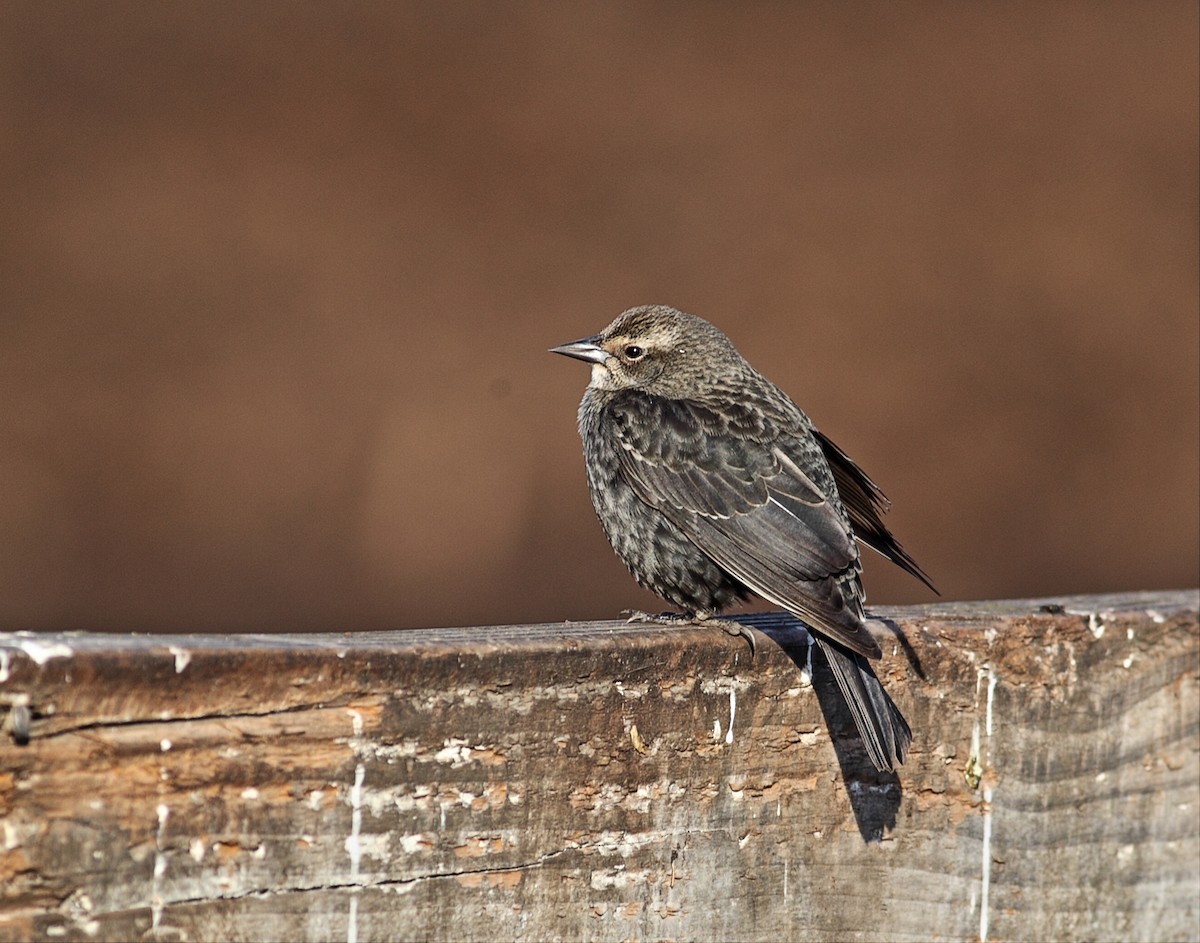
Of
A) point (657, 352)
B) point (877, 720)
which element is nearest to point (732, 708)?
point (877, 720)

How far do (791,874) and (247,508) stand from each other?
5.75 metres

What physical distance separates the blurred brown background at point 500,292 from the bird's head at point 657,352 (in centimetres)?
322

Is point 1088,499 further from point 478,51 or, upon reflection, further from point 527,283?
point 478,51

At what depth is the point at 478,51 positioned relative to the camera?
8656 millimetres

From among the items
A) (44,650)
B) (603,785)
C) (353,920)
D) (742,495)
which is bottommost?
(353,920)

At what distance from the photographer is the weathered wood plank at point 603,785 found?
1955mm

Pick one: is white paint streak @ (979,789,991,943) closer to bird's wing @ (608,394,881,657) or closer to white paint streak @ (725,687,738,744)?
white paint streak @ (725,687,738,744)

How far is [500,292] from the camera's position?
8617 millimetres

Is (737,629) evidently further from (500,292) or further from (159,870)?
(500,292)

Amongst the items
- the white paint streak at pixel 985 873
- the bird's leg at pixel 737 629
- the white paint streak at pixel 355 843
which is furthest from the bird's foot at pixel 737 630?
the white paint streak at pixel 355 843

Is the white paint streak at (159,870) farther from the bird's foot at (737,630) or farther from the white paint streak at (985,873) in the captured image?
the white paint streak at (985,873)

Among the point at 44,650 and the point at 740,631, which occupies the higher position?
the point at 740,631

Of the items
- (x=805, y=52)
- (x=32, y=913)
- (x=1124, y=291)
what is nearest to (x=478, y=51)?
(x=805, y=52)

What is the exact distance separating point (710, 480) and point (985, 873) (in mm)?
1602
